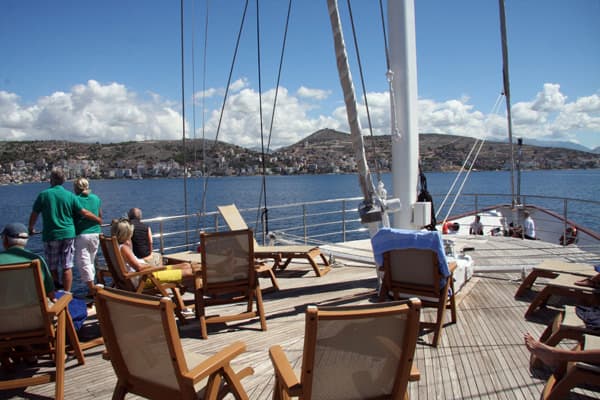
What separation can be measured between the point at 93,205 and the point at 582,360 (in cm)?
434

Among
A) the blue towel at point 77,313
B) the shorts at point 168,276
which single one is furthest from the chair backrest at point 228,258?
the blue towel at point 77,313

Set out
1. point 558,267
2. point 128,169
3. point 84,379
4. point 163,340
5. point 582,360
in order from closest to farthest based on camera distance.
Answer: point 163,340, point 582,360, point 84,379, point 558,267, point 128,169

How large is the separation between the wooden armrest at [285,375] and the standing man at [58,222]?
10.1 feet

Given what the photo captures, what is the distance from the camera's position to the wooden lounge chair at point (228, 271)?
366 cm

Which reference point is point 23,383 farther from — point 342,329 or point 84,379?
point 342,329

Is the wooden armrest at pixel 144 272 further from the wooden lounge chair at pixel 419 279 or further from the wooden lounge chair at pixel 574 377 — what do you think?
the wooden lounge chair at pixel 574 377

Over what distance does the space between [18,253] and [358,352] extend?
243cm

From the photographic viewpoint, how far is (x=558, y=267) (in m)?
4.18

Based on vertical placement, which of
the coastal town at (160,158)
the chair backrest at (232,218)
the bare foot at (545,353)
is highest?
Answer: the coastal town at (160,158)

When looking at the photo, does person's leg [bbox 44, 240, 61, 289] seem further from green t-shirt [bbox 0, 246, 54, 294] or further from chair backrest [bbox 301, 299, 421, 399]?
chair backrest [bbox 301, 299, 421, 399]

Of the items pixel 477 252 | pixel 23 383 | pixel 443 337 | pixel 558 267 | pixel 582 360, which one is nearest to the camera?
pixel 582 360

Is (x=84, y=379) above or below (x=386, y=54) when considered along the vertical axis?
below

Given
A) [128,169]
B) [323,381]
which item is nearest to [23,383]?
[323,381]

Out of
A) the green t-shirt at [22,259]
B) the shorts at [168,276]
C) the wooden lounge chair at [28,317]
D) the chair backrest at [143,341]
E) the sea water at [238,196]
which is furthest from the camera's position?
the sea water at [238,196]
